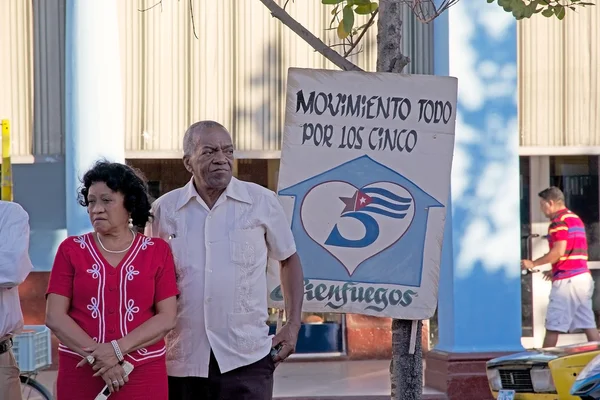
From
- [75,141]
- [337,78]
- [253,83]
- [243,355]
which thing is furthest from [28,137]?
[243,355]

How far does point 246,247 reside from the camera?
4.33 m

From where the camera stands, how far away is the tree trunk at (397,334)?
5141mm

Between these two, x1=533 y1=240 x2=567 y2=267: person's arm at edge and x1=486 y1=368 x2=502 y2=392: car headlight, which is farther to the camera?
x1=533 y1=240 x2=567 y2=267: person's arm at edge

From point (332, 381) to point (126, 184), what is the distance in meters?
5.72

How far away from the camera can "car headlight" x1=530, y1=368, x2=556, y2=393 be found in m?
6.52

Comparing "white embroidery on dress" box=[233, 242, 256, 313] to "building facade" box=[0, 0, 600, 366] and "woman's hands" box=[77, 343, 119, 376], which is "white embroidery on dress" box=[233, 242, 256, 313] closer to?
"woman's hands" box=[77, 343, 119, 376]

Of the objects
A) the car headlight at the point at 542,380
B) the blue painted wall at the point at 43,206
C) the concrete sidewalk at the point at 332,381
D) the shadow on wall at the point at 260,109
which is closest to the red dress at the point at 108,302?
the car headlight at the point at 542,380

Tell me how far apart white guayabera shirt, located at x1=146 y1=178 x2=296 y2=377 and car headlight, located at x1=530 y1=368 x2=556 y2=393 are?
2739mm

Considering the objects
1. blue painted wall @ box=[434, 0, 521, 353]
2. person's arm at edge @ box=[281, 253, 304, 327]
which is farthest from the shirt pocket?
blue painted wall @ box=[434, 0, 521, 353]

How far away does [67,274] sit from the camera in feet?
13.3

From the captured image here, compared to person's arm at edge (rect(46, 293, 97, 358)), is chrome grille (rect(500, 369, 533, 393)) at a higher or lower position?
lower

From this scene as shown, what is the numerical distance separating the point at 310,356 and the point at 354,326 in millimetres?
552

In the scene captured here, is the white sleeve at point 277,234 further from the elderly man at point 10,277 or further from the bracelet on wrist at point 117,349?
the elderly man at point 10,277

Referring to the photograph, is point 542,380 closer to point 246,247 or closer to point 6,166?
point 246,247
